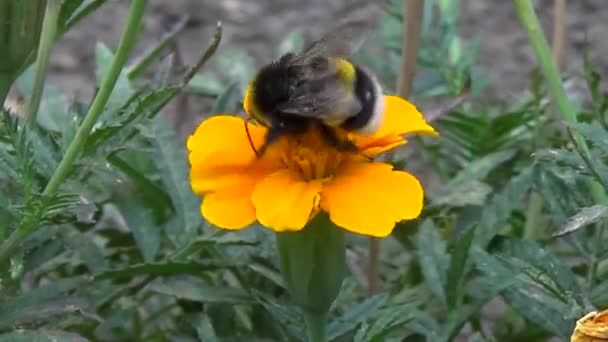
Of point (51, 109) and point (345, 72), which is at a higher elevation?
point (345, 72)

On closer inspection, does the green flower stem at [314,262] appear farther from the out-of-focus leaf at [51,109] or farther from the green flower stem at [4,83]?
the out-of-focus leaf at [51,109]

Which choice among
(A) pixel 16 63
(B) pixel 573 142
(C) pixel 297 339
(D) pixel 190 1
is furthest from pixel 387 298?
(D) pixel 190 1

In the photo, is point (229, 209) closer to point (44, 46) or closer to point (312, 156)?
point (312, 156)

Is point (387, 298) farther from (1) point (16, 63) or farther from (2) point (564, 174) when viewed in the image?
(1) point (16, 63)

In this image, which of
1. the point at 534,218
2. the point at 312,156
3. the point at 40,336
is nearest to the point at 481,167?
the point at 534,218

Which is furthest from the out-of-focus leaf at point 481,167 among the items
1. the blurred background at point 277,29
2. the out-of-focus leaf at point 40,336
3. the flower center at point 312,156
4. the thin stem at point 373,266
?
the blurred background at point 277,29

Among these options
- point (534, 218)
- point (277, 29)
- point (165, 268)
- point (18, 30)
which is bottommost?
point (277, 29)

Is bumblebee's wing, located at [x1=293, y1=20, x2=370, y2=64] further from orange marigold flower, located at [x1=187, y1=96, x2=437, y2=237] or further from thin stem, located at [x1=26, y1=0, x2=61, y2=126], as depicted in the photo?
thin stem, located at [x1=26, y1=0, x2=61, y2=126]
